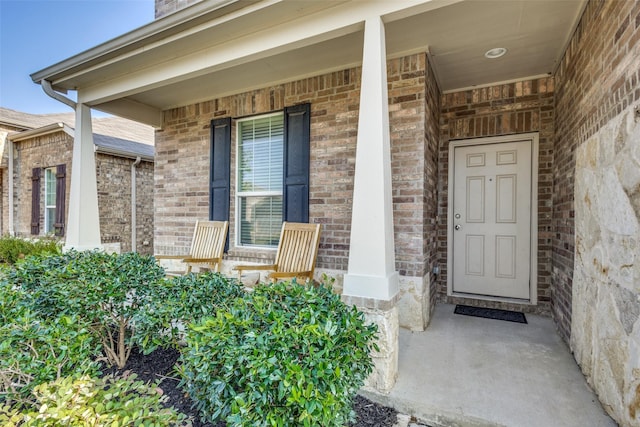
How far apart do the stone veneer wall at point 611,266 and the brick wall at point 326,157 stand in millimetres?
1179

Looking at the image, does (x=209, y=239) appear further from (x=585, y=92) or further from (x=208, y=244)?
(x=585, y=92)

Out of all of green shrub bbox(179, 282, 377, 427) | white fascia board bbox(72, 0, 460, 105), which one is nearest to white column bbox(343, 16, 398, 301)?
white fascia board bbox(72, 0, 460, 105)

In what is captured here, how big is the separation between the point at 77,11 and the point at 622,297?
39.3 feet

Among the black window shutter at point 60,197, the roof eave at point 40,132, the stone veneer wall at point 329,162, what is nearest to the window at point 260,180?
the stone veneer wall at point 329,162

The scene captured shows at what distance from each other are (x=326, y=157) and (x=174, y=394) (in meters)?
2.51

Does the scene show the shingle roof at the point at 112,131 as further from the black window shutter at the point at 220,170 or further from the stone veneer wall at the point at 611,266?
the stone veneer wall at the point at 611,266

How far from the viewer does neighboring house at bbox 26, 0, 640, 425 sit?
1902 millimetres

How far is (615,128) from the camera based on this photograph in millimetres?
1730

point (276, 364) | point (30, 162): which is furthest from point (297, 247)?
point (30, 162)

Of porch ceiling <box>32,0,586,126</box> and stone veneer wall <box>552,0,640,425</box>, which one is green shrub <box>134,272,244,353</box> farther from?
stone veneer wall <box>552,0,640,425</box>

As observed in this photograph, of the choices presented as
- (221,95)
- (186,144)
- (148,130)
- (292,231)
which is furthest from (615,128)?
(148,130)

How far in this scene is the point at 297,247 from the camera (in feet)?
11.2

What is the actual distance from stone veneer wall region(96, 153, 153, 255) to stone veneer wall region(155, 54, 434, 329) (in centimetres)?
276

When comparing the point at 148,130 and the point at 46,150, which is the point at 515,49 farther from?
the point at 148,130
